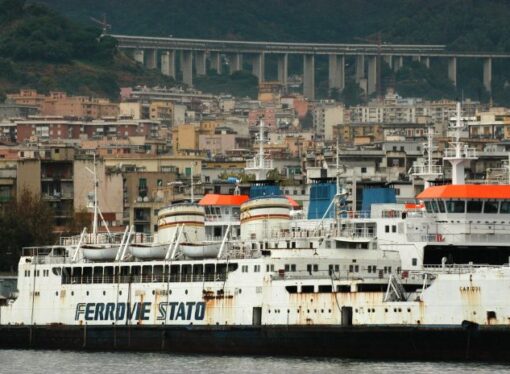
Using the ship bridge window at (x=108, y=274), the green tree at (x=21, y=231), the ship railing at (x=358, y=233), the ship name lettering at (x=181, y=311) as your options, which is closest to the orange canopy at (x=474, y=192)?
the ship railing at (x=358, y=233)

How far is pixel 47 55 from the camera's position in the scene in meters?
193

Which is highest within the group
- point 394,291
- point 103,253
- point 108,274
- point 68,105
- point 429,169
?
point 68,105

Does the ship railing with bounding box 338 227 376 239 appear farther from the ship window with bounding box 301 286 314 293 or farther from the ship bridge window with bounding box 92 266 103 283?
the ship bridge window with bounding box 92 266 103 283

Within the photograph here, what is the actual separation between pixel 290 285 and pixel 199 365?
364cm

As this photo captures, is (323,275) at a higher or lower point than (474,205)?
lower

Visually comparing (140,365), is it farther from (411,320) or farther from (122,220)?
(122,220)

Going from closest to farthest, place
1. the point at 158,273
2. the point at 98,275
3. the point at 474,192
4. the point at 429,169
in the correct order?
the point at 474,192, the point at 158,273, the point at 98,275, the point at 429,169

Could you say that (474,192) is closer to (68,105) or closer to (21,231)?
(21,231)

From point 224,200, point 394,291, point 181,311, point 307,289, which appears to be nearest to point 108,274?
point 181,311

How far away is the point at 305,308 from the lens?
7138cm

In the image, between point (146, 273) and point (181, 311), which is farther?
point (146, 273)

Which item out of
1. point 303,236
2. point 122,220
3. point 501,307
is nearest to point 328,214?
point 303,236

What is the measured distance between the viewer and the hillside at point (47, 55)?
7525 inches

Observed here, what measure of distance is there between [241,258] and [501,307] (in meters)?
8.80
